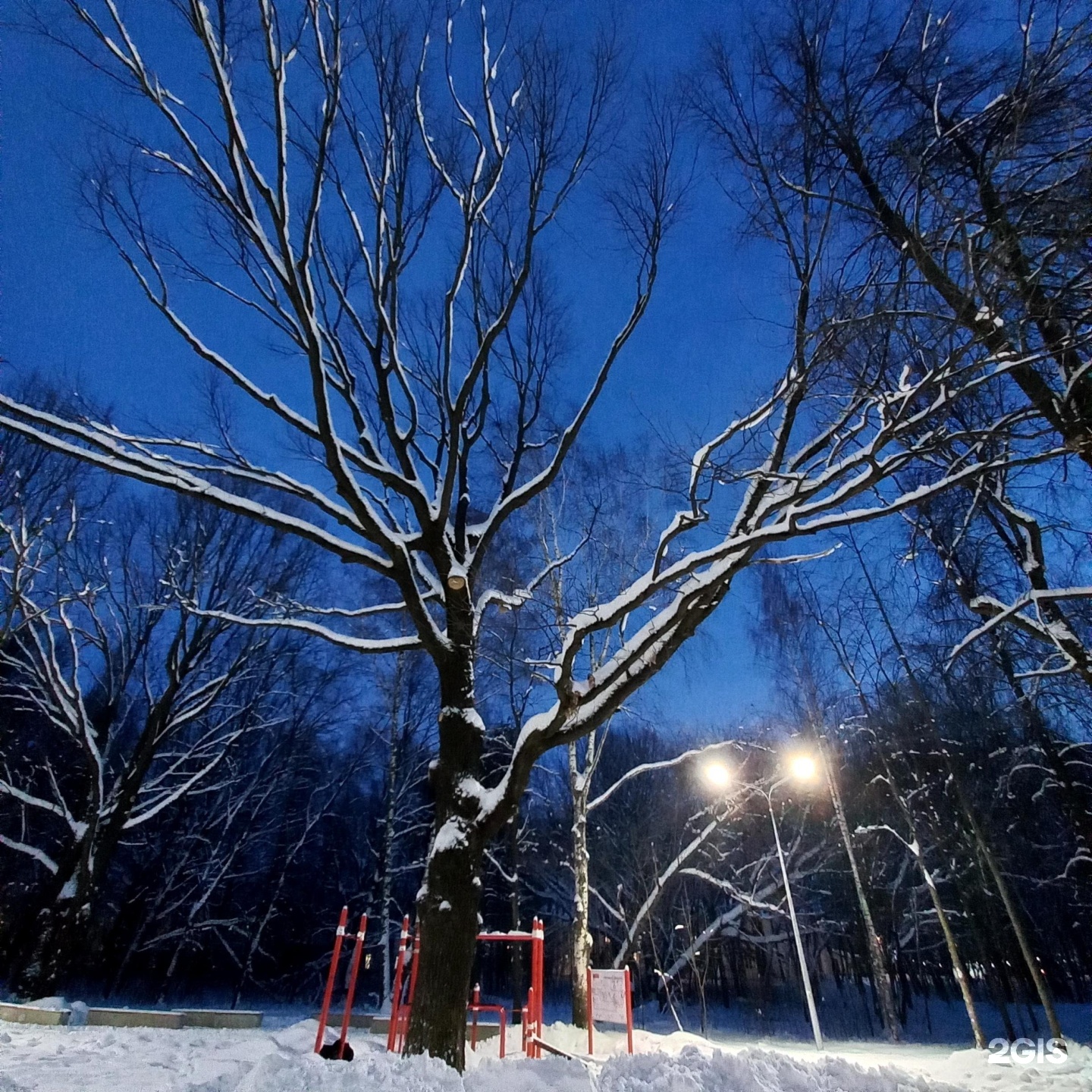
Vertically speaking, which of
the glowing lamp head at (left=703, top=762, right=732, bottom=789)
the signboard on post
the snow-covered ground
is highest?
the glowing lamp head at (left=703, top=762, right=732, bottom=789)

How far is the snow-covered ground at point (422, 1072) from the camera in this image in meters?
3.01

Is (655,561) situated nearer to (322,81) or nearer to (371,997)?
(322,81)

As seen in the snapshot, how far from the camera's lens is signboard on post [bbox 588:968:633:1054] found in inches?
365

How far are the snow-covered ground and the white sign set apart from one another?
2548mm

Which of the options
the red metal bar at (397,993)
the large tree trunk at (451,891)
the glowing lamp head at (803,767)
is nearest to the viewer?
the large tree trunk at (451,891)

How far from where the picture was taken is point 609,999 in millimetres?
9602

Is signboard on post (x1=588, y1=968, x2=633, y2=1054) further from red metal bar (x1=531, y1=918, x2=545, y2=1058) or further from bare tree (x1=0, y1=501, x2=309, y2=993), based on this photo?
bare tree (x1=0, y1=501, x2=309, y2=993)

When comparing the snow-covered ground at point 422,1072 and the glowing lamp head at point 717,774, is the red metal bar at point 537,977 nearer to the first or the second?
the snow-covered ground at point 422,1072

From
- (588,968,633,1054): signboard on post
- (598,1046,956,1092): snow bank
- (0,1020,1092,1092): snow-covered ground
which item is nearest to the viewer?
(0,1020,1092,1092): snow-covered ground

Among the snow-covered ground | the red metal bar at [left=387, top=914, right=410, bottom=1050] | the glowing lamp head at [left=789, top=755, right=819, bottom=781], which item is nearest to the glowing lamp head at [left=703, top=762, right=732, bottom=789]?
the glowing lamp head at [left=789, top=755, right=819, bottom=781]

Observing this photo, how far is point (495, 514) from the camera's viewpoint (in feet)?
22.5

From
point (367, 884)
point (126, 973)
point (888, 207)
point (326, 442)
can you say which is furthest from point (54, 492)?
point (126, 973)

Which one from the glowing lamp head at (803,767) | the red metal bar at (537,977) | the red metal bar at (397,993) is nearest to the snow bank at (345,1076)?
the red metal bar at (537,977)

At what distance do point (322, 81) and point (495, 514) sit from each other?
410 cm
